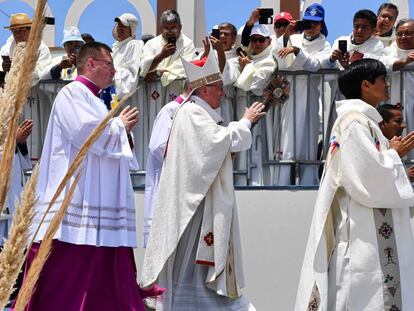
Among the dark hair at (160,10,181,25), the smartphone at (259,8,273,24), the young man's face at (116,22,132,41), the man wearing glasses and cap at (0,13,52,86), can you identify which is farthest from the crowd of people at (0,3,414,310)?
the young man's face at (116,22,132,41)

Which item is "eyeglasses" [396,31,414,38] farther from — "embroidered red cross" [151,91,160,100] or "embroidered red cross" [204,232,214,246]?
"embroidered red cross" [204,232,214,246]

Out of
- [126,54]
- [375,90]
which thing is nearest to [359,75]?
[375,90]

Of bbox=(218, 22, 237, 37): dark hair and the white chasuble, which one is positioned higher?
bbox=(218, 22, 237, 37): dark hair

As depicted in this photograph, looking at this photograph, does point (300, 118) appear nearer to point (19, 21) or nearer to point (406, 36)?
point (406, 36)

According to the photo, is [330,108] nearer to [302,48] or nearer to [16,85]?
[302,48]

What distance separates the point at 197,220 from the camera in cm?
503

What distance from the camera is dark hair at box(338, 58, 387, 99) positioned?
4379 mm

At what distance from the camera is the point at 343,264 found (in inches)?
165

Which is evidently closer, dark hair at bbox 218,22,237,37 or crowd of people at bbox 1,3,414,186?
crowd of people at bbox 1,3,414,186

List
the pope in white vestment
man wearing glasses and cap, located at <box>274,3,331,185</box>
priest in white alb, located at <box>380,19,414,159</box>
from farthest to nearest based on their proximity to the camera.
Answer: man wearing glasses and cap, located at <box>274,3,331,185</box> < priest in white alb, located at <box>380,19,414,159</box> < the pope in white vestment

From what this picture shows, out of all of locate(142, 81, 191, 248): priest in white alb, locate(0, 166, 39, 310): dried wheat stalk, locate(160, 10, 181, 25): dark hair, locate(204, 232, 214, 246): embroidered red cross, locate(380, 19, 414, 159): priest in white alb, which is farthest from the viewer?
locate(160, 10, 181, 25): dark hair

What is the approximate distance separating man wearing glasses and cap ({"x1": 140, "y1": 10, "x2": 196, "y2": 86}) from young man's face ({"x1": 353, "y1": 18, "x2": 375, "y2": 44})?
1.56 m

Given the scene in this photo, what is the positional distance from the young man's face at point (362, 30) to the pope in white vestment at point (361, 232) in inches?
110

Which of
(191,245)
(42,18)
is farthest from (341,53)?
(42,18)
